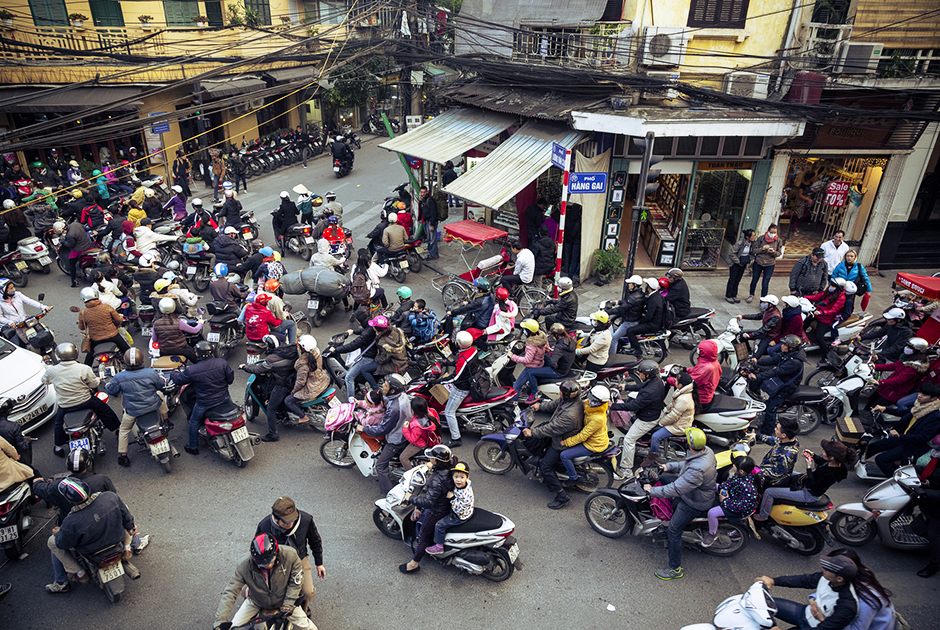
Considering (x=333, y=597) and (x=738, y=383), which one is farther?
(x=738, y=383)

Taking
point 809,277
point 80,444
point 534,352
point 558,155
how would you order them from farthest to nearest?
point 558,155 < point 809,277 < point 534,352 < point 80,444

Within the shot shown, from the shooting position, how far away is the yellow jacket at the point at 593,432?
Answer: 6363 mm

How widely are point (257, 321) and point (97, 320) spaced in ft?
7.58

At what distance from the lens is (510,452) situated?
7.18 meters

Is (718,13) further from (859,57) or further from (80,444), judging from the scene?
(80,444)

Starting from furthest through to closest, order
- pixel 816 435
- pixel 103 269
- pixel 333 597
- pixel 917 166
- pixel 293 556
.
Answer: pixel 917 166 < pixel 103 269 < pixel 816 435 < pixel 333 597 < pixel 293 556

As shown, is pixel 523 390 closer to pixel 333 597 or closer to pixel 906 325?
pixel 333 597

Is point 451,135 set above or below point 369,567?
above

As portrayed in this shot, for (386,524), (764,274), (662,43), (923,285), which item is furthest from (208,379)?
(662,43)

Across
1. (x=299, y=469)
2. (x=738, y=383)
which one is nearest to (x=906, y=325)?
(x=738, y=383)

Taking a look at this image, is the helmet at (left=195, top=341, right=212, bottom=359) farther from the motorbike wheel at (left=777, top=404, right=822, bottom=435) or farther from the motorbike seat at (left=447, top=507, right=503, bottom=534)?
the motorbike wheel at (left=777, top=404, right=822, bottom=435)

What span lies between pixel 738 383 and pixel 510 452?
3.49 meters

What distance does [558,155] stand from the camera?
11695 millimetres

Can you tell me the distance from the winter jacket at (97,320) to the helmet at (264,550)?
597cm
